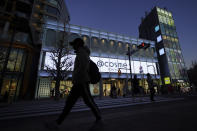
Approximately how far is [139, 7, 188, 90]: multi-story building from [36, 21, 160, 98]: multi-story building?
7.74 metres

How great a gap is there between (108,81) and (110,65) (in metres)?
3.70

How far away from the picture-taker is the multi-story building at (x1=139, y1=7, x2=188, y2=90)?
104ft

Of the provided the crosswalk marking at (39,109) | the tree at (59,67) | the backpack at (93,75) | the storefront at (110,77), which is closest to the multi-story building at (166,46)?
the storefront at (110,77)

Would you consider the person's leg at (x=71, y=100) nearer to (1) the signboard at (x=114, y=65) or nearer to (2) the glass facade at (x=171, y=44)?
(1) the signboard at (x=114, y=65)

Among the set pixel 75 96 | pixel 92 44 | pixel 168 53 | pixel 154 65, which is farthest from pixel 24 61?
pixel 168 53

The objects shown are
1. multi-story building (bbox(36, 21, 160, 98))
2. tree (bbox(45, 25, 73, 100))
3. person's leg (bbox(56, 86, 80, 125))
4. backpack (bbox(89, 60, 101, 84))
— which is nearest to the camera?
person's leg (bbox(56, 86, 80, 125))

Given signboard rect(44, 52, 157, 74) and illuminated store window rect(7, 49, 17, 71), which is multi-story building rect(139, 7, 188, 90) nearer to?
signboard rect(44, 52, 157, 74)

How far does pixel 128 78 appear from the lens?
22.9 meters

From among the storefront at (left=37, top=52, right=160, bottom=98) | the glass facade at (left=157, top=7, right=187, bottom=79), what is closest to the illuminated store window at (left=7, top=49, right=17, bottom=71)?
the storefront at (left=37, top=52, right=160, bottom=98)

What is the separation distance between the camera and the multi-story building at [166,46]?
3155 centimetres

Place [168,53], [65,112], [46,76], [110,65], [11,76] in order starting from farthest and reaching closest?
[168,53]
[110,65]
[46,76]
[11,76]
[65,112]

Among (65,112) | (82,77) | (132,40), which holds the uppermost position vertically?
(132,40)

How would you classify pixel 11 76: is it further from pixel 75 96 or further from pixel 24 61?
pixel 75 96

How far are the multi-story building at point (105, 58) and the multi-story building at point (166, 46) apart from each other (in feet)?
25.4
